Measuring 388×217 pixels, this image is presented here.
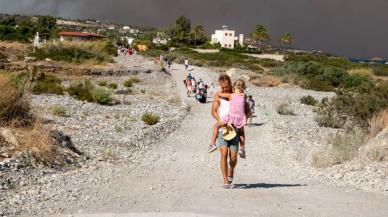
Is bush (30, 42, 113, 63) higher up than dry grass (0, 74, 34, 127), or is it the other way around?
dry grass (0, 74, 34, 127)

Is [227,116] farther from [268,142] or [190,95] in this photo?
[190,95]

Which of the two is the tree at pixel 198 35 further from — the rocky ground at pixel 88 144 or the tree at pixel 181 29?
the rocky ground at pixel 88 144

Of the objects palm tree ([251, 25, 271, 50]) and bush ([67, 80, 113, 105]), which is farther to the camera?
palm tree ([251, 25, 271, 50])

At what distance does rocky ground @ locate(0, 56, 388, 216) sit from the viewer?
788 centimetres

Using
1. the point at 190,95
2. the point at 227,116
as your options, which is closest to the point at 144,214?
the point at 227,116

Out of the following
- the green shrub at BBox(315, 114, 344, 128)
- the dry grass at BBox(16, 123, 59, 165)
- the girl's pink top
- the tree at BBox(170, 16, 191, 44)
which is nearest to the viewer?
the girl's pink top

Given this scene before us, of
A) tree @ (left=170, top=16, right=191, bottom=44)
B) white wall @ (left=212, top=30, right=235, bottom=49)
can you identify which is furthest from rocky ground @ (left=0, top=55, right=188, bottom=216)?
white wall @ (left=212, top=30, right=235, bottom=49)

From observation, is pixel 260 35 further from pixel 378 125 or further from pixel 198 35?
pixel 378 125

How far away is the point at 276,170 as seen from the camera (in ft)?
40.1

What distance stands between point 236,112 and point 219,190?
4.17 ft

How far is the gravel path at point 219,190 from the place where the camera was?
7.72 m

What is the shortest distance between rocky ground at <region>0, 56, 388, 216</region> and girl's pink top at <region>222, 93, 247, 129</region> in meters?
1.10

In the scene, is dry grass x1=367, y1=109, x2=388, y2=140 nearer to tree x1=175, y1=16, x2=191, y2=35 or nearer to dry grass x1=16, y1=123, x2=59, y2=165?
dry grass x1=16, y1=123, x2=59, y2=165

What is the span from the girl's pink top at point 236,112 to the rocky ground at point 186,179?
1105 millimetres
